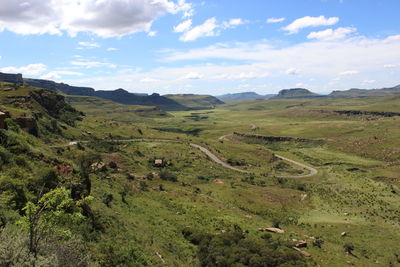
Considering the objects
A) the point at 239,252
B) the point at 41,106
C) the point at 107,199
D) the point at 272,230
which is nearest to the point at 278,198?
the point at 272,230

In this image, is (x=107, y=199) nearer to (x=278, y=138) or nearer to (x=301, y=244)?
(x=301, y=244)

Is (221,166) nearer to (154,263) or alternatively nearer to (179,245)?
(179,245)

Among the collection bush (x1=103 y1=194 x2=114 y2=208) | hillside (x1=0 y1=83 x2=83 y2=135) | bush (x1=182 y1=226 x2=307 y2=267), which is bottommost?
bush (x1=182 y1=226 x2=307 y2=267)

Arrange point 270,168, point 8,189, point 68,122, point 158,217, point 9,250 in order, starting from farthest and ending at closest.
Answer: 1. point 68,122
2. point 270,168
3. point 158,217
4. point 8,189
5. point 9,250

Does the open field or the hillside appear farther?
the hillside

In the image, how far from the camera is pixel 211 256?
2733 centimetres

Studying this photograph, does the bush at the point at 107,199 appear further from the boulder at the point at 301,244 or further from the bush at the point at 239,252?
the boulder at the point at 301,244

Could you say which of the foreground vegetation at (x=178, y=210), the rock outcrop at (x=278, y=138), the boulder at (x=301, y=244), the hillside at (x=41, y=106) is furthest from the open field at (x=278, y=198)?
the rock outcrop at (x=278, y=138)

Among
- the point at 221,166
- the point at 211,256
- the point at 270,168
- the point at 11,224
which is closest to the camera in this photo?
the point at 11,224

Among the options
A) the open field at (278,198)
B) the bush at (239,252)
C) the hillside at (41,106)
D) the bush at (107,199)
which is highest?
the hillside at (41,106)

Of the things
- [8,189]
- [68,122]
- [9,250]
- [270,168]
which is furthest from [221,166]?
[9,250]

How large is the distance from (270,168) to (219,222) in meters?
70.0

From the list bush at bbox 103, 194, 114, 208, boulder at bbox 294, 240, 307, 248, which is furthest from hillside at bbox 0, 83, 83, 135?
boulder at bbox 294, 240, 307, 248

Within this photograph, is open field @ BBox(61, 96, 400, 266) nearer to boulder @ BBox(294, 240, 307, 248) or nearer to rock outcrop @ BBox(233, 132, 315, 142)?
boulder @ BBox(294, 240, 307, 248)
